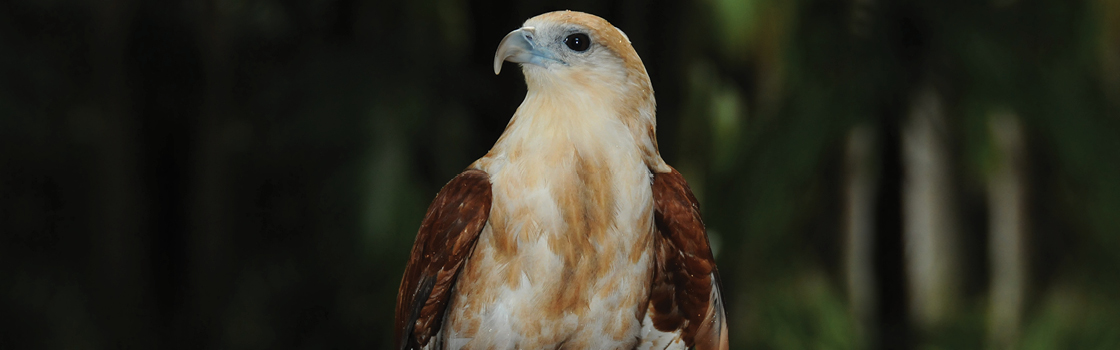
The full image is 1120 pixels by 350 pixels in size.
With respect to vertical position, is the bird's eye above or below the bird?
above

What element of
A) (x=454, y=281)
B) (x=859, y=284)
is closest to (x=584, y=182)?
(x=454, y=281)

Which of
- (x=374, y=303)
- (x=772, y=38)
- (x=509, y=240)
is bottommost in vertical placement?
(x=374, y=303)

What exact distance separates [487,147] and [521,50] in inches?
27.8

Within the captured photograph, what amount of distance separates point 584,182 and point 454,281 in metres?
0.23

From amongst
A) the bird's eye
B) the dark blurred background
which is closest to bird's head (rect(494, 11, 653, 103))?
the bird's eye

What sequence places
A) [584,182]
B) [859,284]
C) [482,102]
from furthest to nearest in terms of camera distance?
[859,284]
[482,102]
[584,182]

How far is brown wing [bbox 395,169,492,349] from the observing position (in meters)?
0.98

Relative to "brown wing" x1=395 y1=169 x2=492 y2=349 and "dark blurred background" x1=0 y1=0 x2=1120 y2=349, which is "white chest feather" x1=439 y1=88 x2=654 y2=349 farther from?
"dark blurred background" x1=0 y1=0 x2=1120 y2=349

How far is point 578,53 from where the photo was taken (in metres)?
1.00

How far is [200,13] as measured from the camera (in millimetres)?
1696

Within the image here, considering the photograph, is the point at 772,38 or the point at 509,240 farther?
the point at 772,38

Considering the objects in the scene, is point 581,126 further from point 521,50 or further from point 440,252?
point 440,252

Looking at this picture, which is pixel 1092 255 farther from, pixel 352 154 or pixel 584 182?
pixel 352 154

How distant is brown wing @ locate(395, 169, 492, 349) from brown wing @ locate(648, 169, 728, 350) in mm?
235
